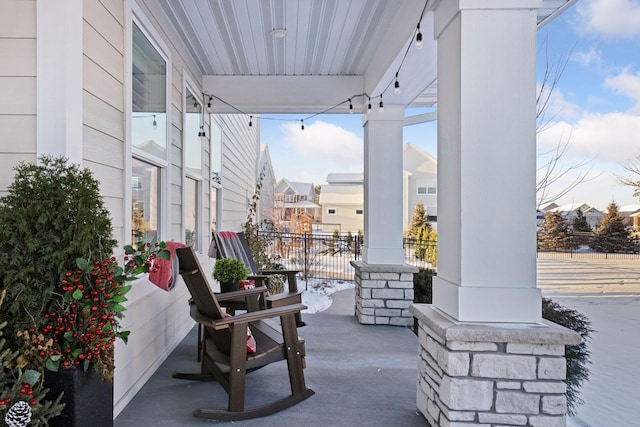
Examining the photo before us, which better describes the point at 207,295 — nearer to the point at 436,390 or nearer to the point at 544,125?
the point at 436,390

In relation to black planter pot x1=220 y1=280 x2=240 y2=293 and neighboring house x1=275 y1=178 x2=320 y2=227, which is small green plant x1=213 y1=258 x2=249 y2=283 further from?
neighboring house x1=275 y1=178 x2=320 y2=227

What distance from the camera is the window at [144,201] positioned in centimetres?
289

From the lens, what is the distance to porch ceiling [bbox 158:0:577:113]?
11.2 ft

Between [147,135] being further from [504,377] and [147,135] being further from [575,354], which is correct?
[575,354]

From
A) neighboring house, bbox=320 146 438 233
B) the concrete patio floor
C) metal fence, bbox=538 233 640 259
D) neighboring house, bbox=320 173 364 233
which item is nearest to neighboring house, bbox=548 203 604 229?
metal fence, bbox=538 233 640 259

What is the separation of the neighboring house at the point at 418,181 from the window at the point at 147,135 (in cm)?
1147

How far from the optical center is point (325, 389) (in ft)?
9.53

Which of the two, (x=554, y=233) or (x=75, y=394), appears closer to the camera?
(x=75, y=394)

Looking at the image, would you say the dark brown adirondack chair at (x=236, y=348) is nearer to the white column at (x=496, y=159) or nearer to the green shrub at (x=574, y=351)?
the white column at (x=496, y=159)

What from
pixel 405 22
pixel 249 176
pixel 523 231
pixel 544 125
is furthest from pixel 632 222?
pixel 249 176

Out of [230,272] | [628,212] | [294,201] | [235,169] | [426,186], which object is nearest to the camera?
[628,212]

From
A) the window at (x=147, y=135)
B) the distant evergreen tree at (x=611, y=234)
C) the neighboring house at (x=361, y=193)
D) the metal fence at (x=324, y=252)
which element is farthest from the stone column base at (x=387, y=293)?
the neighboring house at (x=361, y=193)

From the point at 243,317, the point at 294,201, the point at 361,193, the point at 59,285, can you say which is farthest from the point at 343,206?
the point at 59,285

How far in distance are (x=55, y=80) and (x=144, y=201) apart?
4.04ft
